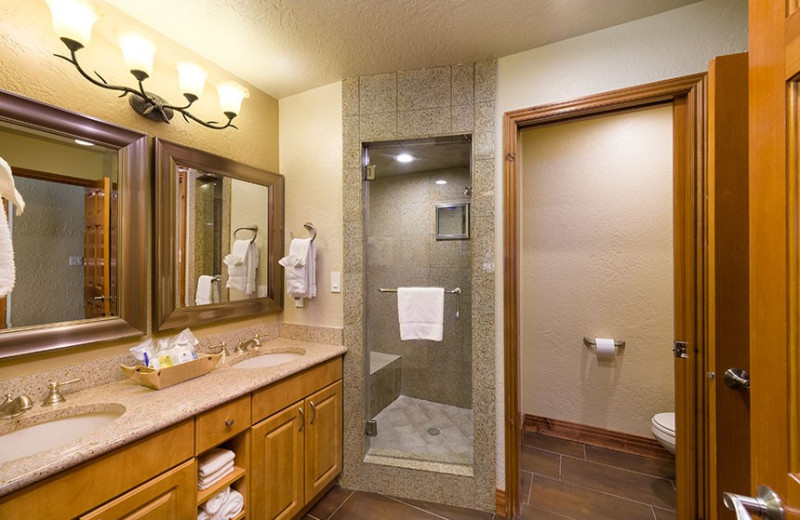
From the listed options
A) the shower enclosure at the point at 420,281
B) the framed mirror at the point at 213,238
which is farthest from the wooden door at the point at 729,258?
the framed mirror at the point at 213,238

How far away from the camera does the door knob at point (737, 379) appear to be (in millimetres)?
1003

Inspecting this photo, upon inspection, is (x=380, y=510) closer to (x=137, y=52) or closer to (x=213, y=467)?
(x=213, y=467)

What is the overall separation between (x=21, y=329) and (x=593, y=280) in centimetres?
306

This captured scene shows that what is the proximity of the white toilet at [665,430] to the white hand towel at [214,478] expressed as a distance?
90.8 inches

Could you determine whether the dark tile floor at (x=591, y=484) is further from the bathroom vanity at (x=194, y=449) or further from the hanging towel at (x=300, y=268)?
the hanging towel at (x=300, y=268)

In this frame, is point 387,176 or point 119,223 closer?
point 119,223

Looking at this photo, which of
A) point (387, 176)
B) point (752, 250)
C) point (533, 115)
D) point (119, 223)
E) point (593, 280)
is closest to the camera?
point (752, 250)

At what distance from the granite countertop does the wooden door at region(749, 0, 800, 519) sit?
151 cm

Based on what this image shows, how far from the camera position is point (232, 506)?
4.37ft

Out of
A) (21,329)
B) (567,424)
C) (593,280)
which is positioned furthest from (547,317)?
(21,329)

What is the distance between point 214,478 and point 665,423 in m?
2.43

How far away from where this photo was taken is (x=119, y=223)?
1.43 m

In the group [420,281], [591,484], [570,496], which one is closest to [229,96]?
[420,281]

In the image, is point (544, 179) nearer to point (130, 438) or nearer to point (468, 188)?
point (468, 188)
